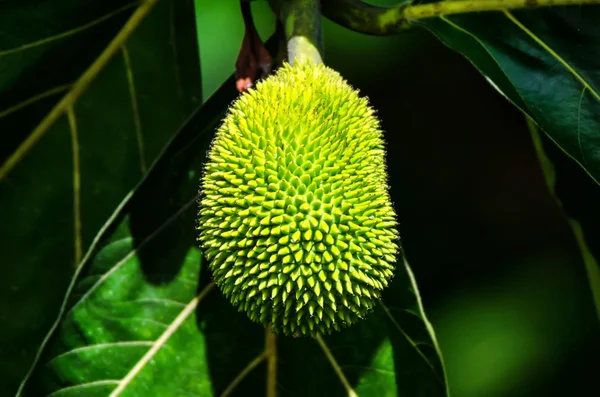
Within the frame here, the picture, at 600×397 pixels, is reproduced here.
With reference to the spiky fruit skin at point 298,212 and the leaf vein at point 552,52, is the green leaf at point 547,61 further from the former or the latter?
the spiky fruit skin at point 298,212

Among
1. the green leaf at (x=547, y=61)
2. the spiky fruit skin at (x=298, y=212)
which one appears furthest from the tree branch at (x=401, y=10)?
the spiky fruit skin at (x=298, y=212)

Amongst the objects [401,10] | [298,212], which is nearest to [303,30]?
[401,10]

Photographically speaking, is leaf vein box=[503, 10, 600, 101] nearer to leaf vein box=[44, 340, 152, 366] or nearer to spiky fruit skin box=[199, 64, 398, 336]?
spiky fruit skin box=[199, 64, 398, 336]

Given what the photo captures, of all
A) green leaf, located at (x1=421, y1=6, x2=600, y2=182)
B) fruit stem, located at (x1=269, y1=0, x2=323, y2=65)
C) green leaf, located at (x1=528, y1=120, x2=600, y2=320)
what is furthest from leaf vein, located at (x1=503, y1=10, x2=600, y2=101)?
fruit stem, located at (x1=269, y1=0, x2=323, y2=65)

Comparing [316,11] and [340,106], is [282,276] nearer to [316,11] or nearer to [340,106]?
[340,106]

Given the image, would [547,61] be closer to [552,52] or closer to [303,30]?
[552,52]

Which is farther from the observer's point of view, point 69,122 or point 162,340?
point 69,122

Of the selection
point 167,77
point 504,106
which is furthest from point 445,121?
point 167,77
